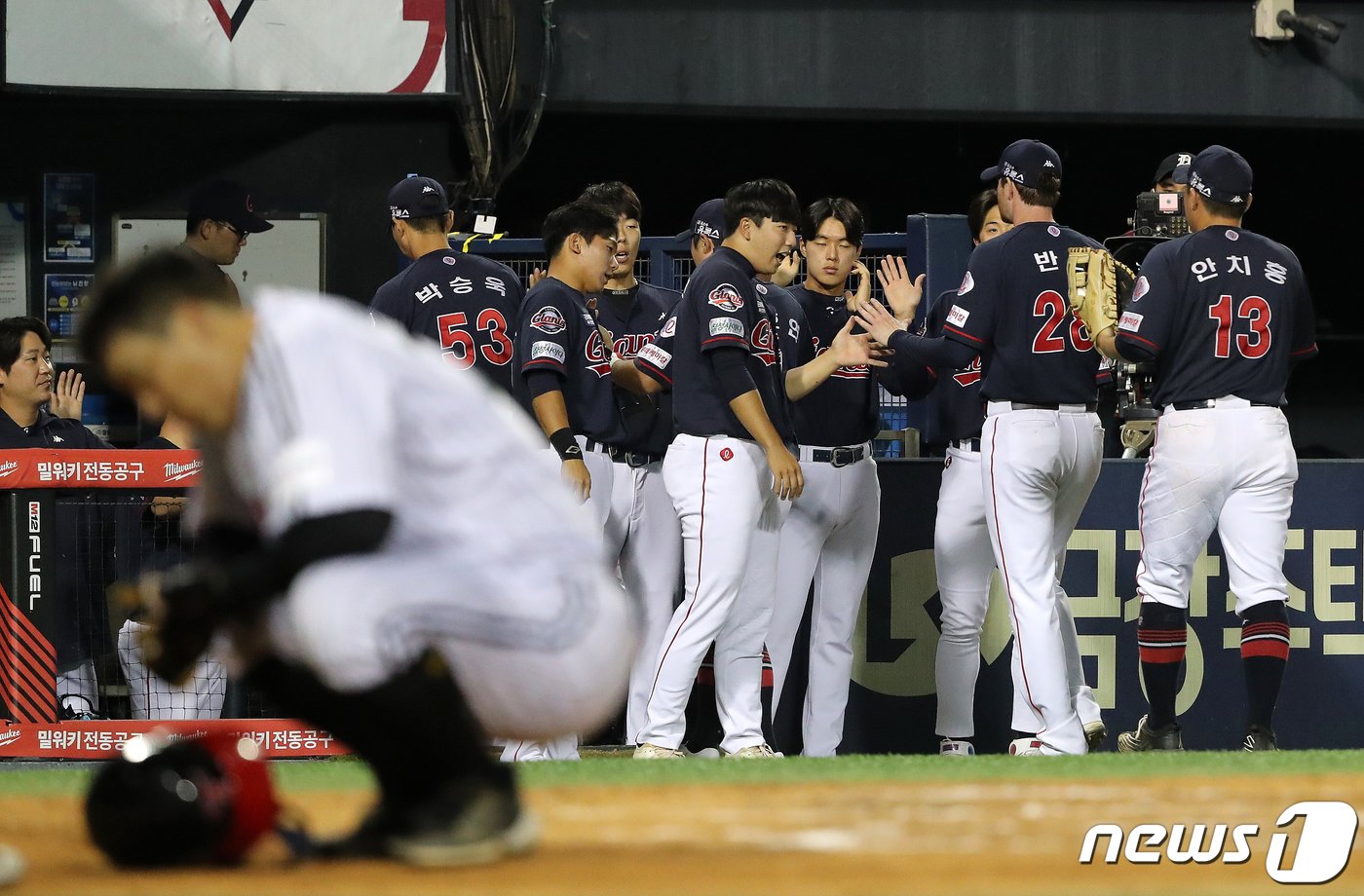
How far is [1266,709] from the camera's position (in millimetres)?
5707

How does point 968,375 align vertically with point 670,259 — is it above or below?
below

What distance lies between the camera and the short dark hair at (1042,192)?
609 centimetres

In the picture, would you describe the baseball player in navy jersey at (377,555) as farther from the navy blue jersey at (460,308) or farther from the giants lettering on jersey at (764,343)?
the navy blue jersey at (460,308)

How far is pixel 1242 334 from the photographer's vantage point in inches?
232

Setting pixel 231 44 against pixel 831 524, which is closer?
pixel 831 524

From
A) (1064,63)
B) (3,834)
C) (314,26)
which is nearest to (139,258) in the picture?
(3,834)

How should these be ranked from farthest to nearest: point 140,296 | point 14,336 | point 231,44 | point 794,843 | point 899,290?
1. point 231,44
2. point 14,336
3. point 899,290
4. point 794,843
5. point 140,296

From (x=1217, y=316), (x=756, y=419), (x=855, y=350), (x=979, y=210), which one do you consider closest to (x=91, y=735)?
(x=756, y=419)

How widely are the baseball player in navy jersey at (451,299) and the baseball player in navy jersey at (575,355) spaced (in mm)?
110

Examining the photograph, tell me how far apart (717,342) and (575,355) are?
70cm

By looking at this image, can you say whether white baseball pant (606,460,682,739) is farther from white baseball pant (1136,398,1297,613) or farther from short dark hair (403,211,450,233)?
white baseball pant (1136,398,1297,613)

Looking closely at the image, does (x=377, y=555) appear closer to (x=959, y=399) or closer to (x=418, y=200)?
(x=959, y=399)

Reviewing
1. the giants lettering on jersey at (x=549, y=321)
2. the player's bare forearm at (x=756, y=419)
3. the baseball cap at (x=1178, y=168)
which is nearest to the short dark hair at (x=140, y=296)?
the player's bare forearm at (x=756, y=419)

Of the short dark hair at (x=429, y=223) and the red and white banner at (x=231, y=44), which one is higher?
the red and white banner at (x=231, y=44)
